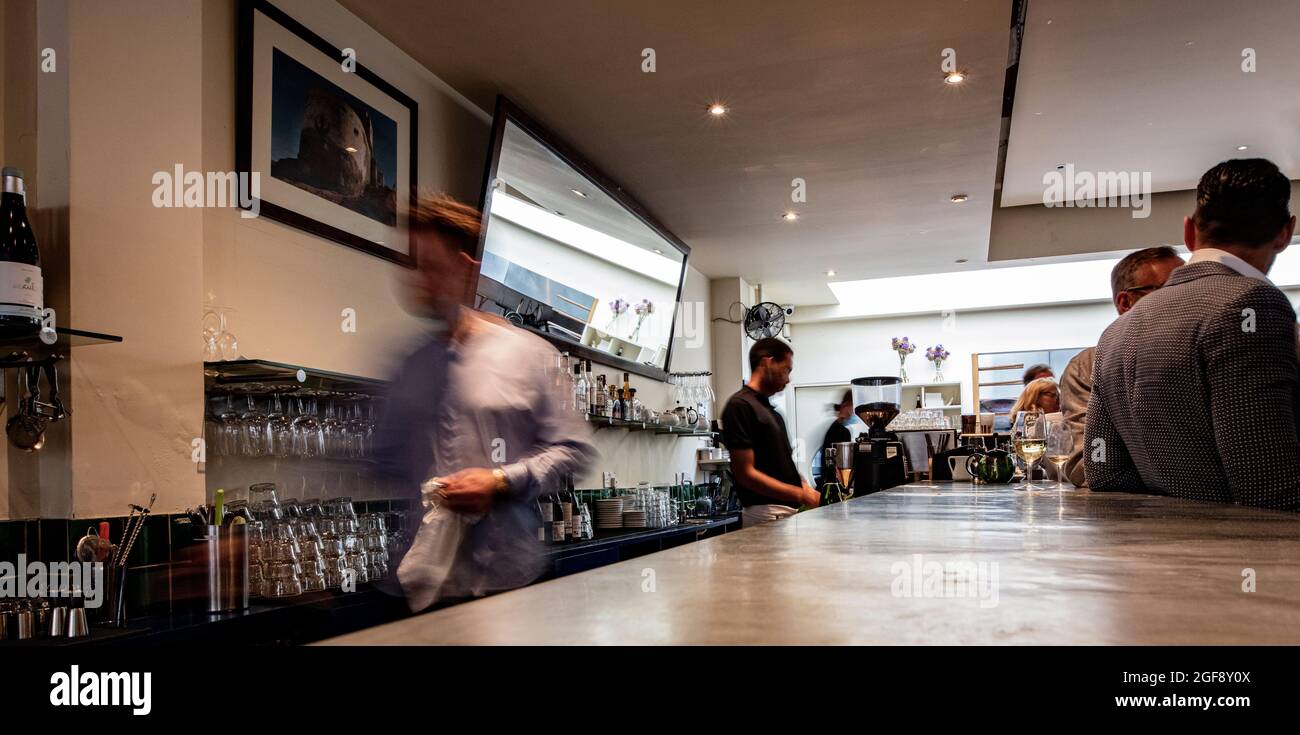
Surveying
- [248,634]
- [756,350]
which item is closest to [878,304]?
[756,350]

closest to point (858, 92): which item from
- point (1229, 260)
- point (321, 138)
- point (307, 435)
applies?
point (321, 138)

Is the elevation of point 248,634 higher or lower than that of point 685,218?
lower

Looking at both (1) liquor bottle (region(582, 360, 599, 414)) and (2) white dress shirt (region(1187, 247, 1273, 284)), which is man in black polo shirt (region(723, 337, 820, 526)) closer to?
(1) liquor bottle (region(582, 360, 599, 414))

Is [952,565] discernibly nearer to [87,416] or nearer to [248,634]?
[248,634]

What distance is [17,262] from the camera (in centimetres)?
196

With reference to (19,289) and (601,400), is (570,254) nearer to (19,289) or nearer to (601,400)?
(601,400)

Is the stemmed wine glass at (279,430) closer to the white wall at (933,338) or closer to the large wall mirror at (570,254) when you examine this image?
the large wall mirror at (570,254)

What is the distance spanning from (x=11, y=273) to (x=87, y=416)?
36 cm

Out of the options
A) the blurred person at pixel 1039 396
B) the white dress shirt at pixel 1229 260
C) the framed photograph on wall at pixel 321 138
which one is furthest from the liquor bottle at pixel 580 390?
the white dress shirt at pixel 1229 260

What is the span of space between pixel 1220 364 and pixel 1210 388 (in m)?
Result: 0.06

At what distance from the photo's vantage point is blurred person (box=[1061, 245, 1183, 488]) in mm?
2857

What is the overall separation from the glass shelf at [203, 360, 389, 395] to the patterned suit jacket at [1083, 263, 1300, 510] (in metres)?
1.68
